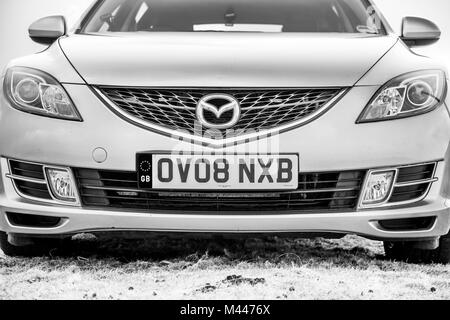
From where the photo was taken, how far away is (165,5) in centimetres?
507

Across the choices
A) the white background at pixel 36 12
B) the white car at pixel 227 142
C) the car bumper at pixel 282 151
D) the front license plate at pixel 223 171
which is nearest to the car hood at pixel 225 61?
the white car at pixel 227 142

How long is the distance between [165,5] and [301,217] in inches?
72.5

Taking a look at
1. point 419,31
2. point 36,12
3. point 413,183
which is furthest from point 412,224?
point 36,12

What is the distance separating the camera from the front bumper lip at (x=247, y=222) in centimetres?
368

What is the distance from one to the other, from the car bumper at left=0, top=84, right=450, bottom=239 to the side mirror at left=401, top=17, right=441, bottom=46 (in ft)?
2.64

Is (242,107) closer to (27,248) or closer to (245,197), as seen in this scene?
(245,197)

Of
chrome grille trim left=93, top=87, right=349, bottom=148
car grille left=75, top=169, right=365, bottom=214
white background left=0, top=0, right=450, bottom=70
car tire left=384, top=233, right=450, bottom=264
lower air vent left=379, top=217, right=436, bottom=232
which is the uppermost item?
chrome grille trim left=93, top=87, right=349, bottom=148

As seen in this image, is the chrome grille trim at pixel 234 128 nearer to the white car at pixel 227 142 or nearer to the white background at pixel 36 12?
the white car at pixel 227 142

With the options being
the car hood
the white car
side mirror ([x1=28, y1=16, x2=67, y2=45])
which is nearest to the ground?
the white car

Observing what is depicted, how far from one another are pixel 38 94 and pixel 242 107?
0.85 metres

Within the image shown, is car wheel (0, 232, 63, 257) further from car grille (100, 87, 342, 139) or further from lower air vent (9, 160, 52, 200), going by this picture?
car grille (100, 87, 342, 139)

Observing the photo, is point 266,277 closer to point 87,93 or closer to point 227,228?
point 227,228

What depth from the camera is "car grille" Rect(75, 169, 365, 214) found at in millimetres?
3691
